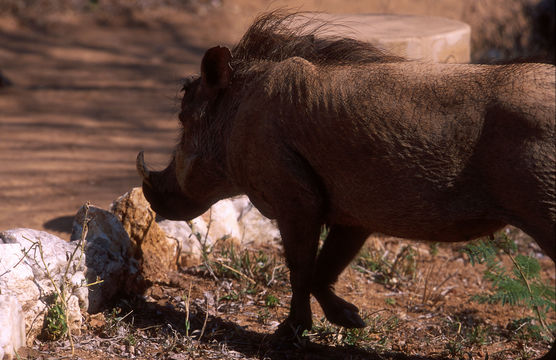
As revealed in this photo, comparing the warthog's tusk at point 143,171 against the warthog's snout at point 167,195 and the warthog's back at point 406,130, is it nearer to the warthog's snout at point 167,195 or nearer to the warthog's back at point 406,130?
the warthog's snout at point 167,195

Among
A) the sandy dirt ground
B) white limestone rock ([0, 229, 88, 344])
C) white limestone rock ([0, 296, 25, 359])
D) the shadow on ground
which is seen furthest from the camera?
the sandy dirt ground

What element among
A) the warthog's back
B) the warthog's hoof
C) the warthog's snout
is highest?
the warthog's back

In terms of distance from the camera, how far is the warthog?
2646mm

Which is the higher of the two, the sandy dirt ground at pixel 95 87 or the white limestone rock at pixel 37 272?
the sandy dirt ground at pixel 95 87

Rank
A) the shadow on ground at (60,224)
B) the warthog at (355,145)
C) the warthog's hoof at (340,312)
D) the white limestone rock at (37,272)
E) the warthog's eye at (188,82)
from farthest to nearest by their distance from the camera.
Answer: the shadow on ground at (60,224) → the warthog's eye at (188,82) → the warthog's hoof at (340,312) → the white limestone rock at (37,272) → the warthog at (355,145)

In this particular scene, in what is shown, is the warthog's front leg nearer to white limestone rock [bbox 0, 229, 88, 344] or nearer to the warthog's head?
the warthog's head

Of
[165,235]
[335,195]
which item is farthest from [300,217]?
[165,235]

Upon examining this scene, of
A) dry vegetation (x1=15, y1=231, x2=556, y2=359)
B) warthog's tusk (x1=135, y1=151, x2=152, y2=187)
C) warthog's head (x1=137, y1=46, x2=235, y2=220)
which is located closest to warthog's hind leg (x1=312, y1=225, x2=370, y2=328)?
dry vegetation (x1=15, y1=231, x2=556, y2=359)

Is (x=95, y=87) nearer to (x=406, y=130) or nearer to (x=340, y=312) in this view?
(x=340, y=312)

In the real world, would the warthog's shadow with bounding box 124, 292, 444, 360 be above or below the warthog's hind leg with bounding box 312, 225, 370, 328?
below

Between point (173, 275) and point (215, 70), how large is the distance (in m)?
1.33

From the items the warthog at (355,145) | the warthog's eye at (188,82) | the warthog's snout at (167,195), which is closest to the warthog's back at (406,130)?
the warthog at (355,145)

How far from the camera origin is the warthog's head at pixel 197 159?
3541 mm

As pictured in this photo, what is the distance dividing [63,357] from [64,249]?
2.31 ft
